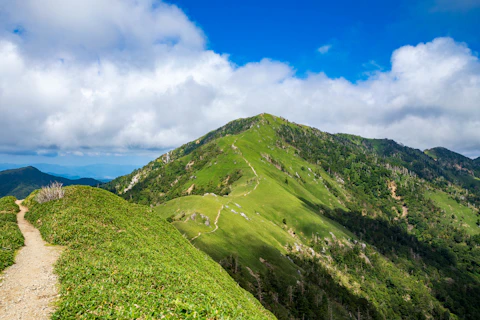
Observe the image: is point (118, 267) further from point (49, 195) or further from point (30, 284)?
point (49, 195)

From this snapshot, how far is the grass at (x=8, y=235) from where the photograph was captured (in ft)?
90.1

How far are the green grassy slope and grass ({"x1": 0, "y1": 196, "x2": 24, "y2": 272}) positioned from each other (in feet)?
9.76

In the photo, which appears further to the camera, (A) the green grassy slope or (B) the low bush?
(B) the low bush

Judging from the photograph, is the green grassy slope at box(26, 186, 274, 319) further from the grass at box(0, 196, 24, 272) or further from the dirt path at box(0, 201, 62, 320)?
the grass at box(0, 196, 24, 272)

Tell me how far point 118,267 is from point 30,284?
775cm

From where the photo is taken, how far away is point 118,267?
91.8 feet

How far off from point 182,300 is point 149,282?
5467mm

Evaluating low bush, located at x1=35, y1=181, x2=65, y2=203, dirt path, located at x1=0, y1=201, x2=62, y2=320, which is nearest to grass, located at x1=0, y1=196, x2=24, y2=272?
dirt path, located at x1=0, y1=201, x2=62, y2=320

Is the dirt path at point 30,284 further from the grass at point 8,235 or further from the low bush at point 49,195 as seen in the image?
the low bush at point 49,195

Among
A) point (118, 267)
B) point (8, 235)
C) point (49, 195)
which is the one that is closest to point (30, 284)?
point (118, 267)

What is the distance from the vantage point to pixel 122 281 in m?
24.3

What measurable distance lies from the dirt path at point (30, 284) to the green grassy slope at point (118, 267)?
108 cm

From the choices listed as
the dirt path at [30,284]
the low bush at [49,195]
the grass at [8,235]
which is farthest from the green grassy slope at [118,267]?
the grass at [8,235]

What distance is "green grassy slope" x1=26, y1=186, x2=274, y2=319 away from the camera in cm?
1989
